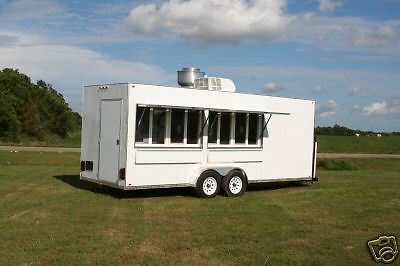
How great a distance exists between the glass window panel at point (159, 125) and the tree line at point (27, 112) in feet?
142

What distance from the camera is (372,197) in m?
13.8

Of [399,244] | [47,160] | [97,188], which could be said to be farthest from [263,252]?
[47,160]

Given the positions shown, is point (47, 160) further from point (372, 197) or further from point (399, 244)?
point (399, 244)

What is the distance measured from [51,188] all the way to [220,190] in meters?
4.39

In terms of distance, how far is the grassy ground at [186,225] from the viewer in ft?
24.3

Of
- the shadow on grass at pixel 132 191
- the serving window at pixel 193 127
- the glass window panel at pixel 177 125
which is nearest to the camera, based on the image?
the serving window at pixel 193 127

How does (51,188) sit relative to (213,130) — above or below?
below

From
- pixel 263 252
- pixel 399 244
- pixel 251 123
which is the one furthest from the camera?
pixel 251 123

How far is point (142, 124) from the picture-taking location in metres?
12.6

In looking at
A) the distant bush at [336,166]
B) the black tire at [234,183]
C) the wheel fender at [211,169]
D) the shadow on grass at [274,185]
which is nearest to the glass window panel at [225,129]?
the wheel fender at [211,169]

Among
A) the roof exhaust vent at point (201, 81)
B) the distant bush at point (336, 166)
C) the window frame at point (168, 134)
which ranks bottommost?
the distant bush at point (336, 166)

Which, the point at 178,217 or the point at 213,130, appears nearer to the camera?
the point at 178,217

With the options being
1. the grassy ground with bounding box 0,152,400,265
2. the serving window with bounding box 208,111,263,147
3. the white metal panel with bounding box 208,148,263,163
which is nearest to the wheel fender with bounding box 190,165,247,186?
the white metal panel with bounding box 208,148,263,163

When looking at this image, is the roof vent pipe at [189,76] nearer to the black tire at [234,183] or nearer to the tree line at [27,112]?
the black tire at [234,183]
